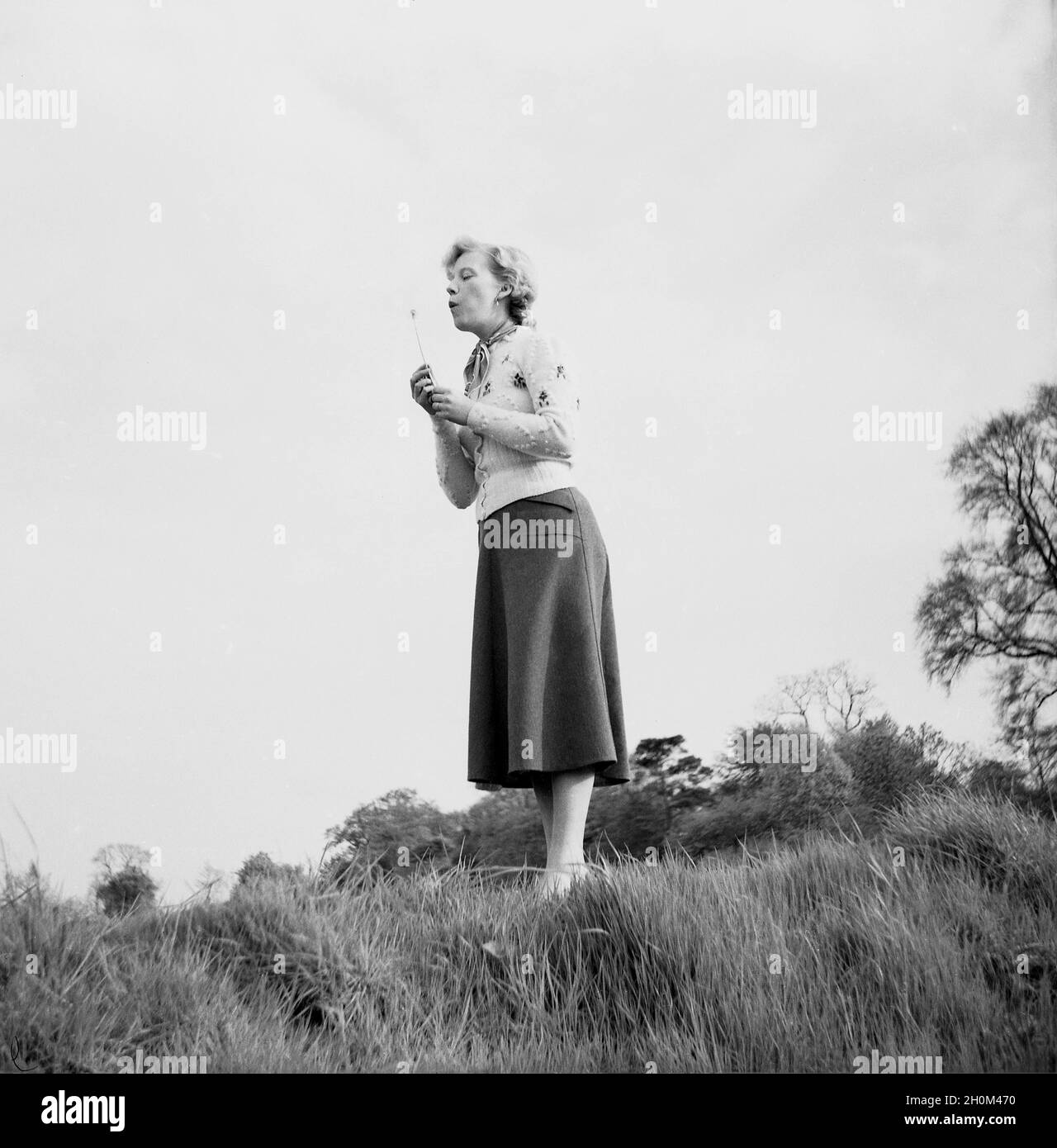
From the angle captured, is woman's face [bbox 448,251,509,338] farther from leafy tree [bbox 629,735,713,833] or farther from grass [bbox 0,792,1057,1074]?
leafy tree [bbox 629,735,713,833]

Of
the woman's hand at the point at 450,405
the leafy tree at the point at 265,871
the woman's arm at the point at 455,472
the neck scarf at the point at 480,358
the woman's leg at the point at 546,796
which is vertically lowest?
the leafy tree at the point at 265,871

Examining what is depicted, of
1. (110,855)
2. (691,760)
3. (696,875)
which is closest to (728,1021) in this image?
(696,875)

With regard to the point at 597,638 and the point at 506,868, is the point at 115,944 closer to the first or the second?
the point at 506,868

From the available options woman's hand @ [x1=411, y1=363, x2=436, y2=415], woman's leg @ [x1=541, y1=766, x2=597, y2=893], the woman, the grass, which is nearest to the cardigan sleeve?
the woman

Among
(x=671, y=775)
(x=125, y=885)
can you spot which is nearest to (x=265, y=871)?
(x=125, y=885)

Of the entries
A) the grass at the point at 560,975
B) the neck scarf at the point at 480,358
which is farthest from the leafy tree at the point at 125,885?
the neck scarf at the point at 480,358

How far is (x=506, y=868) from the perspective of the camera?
3.85m

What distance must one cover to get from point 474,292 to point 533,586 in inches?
39.9

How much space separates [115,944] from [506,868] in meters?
1.19

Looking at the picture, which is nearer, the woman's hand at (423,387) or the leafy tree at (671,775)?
the woman's hand at (423,387)

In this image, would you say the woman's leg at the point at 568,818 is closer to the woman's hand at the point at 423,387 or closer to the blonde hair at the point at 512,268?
the woman's hand at the point at 423,387

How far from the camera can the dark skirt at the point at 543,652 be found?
150 inches
